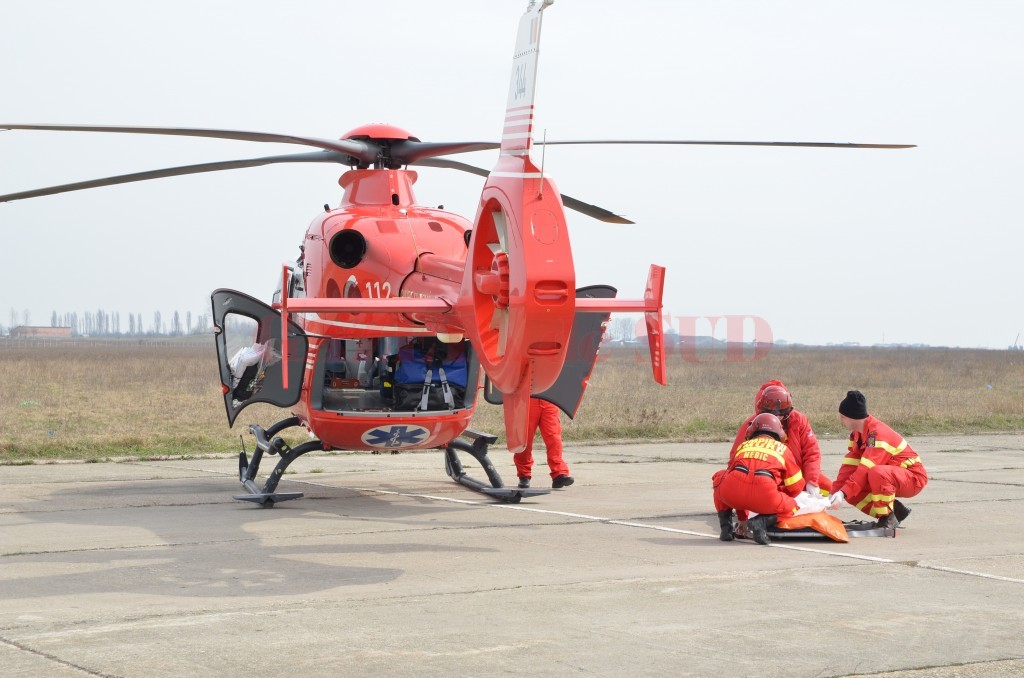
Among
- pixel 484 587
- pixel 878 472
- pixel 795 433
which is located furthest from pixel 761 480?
pixel 484 587

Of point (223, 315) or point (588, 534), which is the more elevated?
point (223, 315)

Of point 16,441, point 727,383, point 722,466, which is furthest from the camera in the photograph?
point 727,383

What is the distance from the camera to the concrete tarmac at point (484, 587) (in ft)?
20.9

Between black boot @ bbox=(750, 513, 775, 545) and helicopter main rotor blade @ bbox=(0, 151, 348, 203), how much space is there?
251 inches

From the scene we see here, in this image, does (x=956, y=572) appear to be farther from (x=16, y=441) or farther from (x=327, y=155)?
(x=16, y=441)

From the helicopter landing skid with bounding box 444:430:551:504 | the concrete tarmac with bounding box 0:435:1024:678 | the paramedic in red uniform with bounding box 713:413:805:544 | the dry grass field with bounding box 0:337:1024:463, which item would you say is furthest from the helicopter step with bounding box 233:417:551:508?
the paramedic in red uniform with bounding box 713:413:805:544

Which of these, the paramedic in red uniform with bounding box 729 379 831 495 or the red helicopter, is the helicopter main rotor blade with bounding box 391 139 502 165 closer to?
the red helicopter

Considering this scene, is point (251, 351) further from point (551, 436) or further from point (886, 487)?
point (886, 487)

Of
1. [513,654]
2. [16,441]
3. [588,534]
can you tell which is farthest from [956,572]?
[16,441]

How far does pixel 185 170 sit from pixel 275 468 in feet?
11.2

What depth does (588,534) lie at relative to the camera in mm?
11055

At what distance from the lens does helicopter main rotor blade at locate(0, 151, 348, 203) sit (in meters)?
12.5

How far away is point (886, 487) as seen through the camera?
10.9 meters

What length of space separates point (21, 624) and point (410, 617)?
2.34 metres
